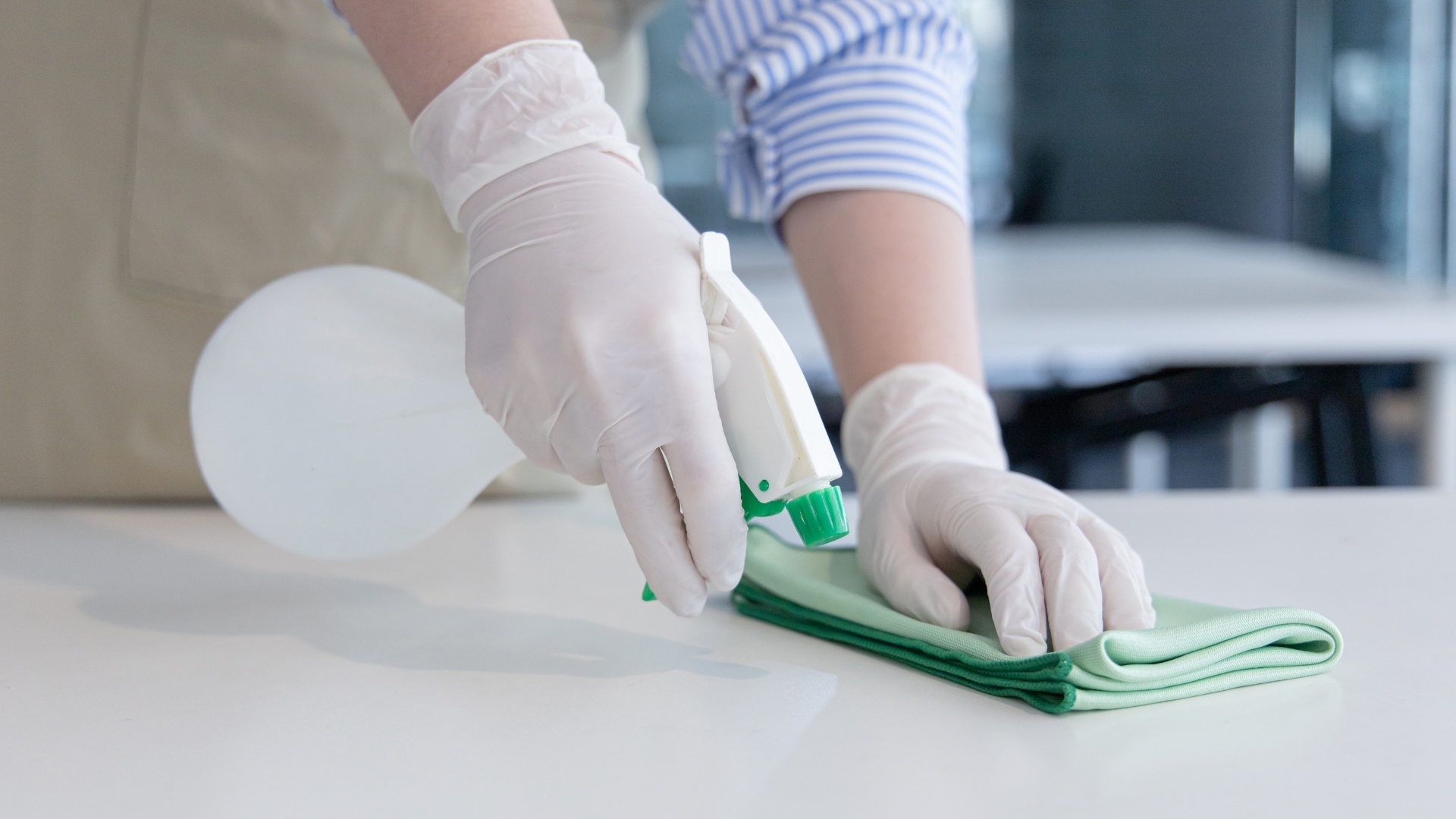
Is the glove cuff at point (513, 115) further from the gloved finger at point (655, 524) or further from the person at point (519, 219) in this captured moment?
the gloved finger at point (655, 524)

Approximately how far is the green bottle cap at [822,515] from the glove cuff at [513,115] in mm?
227

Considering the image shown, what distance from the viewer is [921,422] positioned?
2.31 ft

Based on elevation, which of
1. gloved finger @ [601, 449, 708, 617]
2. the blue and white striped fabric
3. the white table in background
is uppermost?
the blue and white striped fabric

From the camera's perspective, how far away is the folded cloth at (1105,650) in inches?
18.0

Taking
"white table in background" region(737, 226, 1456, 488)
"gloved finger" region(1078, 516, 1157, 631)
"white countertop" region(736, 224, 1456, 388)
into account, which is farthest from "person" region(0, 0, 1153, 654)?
"white table in background" region(737, 226, 1456, 488)

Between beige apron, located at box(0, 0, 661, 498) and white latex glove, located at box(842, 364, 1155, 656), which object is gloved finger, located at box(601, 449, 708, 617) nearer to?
white latex glove, located at box(842, 364, 1155, 656)

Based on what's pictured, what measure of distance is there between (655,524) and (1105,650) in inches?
8.4

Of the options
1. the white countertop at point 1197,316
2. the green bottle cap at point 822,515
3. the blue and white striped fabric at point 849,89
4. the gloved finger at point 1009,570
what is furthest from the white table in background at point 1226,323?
the green bottle cap at point 822,515

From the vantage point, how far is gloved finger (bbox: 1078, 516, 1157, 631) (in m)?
0.52

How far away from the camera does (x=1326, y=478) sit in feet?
7.36

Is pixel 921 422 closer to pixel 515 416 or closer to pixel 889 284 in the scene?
pixel 889 284

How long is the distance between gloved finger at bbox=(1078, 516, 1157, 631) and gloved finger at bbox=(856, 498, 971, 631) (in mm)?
70

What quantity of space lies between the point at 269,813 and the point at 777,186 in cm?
59

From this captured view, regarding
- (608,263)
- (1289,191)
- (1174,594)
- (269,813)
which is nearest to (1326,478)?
(1174,594)
